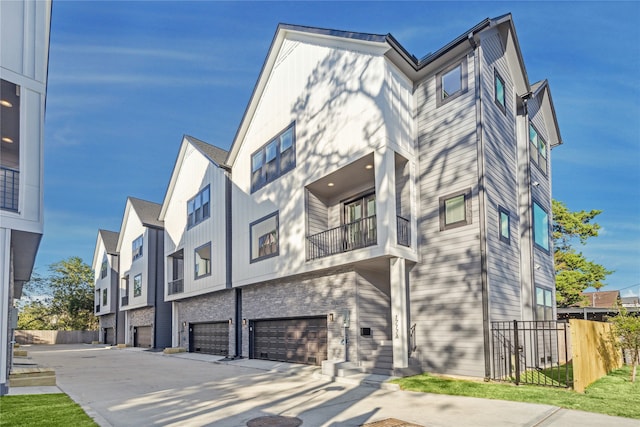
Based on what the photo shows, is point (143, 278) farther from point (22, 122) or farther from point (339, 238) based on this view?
point (22, 122)

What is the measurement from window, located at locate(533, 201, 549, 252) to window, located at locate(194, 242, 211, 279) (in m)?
14.8

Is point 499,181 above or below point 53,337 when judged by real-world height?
above

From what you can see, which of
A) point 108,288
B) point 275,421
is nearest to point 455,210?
point 275,421

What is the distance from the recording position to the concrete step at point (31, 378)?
10.8 m

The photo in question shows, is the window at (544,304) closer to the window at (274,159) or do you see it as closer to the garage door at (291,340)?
the garage door at (291,340)

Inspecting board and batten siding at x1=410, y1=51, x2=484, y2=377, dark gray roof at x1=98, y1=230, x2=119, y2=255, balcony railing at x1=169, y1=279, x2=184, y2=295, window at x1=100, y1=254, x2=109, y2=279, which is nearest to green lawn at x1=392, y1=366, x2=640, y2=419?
board and batten siding at x1=410, y1=51, x2=484, y2=377

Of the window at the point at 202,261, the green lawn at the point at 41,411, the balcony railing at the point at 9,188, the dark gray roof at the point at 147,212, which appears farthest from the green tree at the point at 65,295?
the green lawn at the point at 41,411

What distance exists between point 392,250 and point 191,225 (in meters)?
14.9

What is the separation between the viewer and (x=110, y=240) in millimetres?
40344

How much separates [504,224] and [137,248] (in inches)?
1081

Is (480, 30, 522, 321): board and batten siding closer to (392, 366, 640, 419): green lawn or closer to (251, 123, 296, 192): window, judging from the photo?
(392, 366, 640, 419): green lawn

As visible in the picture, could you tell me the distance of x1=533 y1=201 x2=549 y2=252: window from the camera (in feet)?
50.5

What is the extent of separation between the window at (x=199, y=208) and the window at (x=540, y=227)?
1462 cm

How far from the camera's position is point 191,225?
23156mm
